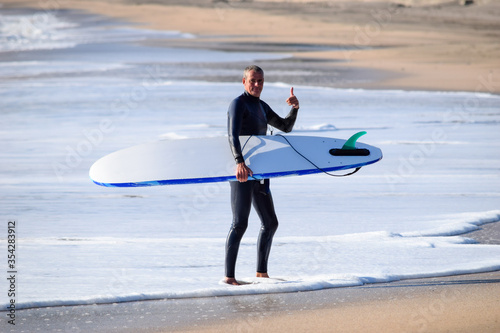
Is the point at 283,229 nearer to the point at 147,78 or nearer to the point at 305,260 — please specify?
the point at 305,260

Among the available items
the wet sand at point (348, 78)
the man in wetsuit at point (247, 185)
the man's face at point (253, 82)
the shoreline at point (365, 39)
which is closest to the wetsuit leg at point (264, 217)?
the man in wetsuit at point (247, 185)

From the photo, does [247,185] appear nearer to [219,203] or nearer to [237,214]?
[237,214]

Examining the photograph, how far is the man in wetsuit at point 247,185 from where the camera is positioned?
519 centimetres

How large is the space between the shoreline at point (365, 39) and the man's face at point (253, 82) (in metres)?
13.9

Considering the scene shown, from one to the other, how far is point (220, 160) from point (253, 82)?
808mm

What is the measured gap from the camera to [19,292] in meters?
5.19

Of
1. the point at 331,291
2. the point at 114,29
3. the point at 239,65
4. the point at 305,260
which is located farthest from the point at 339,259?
the point at 114,29

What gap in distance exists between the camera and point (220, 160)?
19.1 feet

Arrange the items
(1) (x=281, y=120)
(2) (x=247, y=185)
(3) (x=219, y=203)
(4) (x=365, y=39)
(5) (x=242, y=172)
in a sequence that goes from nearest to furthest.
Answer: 1. (5) (x=242, y=172)
2. (2) (x=247, y=185)
3. (1) (x=281, y=120)
4. (3) (x=219, y=203)
5. (4) (x=365, y=39)

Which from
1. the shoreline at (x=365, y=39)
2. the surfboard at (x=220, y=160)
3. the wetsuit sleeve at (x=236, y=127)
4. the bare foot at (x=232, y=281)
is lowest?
the bare foot at (x=232, y=281)

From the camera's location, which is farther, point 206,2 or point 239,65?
point 206,2

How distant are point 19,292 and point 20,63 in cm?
2342

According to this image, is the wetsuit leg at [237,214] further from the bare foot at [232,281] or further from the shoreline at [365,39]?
the shoreline at [365,39]

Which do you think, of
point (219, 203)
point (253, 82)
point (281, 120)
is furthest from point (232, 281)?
point (219, 203)
